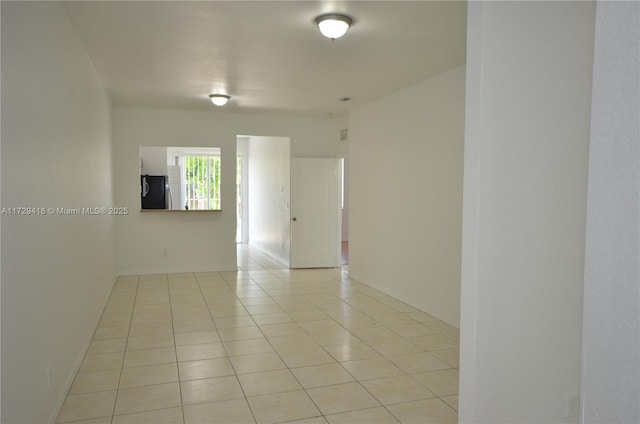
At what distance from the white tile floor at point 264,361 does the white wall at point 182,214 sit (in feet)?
5.09

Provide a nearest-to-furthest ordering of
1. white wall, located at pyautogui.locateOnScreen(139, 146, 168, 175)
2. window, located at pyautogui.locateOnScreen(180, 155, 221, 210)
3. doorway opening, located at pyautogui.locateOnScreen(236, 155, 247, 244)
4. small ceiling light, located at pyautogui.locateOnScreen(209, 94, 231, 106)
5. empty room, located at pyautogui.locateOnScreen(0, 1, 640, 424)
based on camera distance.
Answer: empty room, located at pyautogui.locateOnScreen(0, 1, 640, 424) → small ceiling light, located at pyautogui.locateOnScreen(209, 94, 231, 106) → white wall, located at pyautogui.locateOnScreen(139, 146, 168, 175) → window, located at pyautogui.locateOnScreen(180, 155, 221, 210) → doorway opening, located at pyautogui.locateOnScreen(236, 155, 247, 244)

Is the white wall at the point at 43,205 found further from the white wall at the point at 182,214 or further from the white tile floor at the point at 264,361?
the white wall at the point at 182,214

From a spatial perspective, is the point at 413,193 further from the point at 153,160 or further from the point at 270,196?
the point at 270,196

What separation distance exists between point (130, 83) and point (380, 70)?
303 cm

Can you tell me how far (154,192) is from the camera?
746 cm

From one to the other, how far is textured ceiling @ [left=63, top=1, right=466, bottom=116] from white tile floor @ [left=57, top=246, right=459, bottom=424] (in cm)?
266

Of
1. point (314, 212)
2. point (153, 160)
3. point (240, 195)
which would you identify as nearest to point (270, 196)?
point (314, 212)

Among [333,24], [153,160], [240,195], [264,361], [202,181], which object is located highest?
[333,24]

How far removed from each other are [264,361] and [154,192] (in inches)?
184

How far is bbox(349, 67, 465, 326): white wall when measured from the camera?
4.73 m

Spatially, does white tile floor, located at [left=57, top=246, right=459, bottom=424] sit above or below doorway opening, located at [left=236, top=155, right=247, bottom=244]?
below

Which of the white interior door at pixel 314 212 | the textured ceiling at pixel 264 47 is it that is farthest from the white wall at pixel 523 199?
the white interior door at pixel 314 212

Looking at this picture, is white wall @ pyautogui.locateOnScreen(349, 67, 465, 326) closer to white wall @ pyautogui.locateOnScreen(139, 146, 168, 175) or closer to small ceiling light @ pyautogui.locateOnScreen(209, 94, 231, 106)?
small ceiling light @ pyautogui.locateOnScreen(209, 94, 231, 106)

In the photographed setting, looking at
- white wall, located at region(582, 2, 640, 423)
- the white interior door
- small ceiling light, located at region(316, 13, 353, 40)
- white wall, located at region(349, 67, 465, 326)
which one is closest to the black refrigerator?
the white interior door
